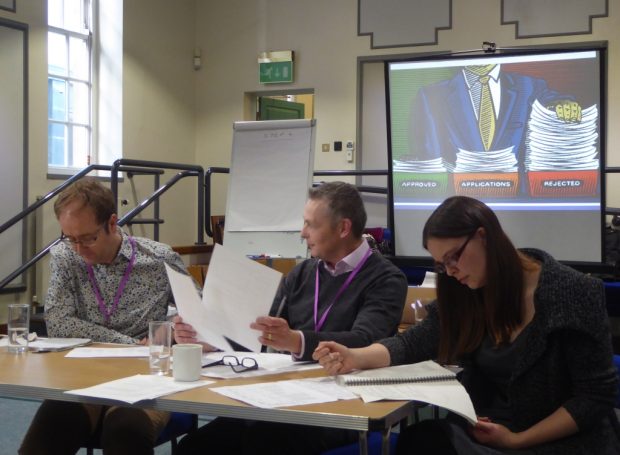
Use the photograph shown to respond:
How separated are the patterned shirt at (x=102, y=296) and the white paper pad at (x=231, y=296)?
562mm

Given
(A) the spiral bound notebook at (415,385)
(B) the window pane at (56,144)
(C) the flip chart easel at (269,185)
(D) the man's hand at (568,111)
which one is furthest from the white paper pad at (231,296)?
(B) the window pane at (56,144)

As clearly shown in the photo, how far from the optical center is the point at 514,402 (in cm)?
168

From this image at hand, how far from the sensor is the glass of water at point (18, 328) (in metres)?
2.23

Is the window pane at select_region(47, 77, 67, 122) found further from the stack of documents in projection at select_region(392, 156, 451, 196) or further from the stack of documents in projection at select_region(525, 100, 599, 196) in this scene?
the stack of documents in projection at select_region(525, 100, 599, 196)

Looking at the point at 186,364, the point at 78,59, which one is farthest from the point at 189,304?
the point at 78,59

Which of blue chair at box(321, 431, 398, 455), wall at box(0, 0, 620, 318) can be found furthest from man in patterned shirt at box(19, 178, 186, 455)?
wall at box(0, 0, 620, 318)

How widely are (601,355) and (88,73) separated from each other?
21.7 feet

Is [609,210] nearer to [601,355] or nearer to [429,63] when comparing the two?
[429,63]

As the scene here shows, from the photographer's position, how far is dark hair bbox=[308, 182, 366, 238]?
2.34 metres

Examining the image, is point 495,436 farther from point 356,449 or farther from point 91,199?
point 91,199

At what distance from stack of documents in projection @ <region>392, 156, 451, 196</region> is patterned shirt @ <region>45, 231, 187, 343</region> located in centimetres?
164

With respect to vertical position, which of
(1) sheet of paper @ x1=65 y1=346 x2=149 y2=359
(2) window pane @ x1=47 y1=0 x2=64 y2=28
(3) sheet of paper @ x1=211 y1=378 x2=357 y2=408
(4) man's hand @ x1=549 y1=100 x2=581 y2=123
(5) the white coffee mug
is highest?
(2) window pane @ x1=47 y1=0 x2=64 y2=28

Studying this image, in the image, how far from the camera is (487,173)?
365cm

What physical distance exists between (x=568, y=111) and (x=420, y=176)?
2.51ft
